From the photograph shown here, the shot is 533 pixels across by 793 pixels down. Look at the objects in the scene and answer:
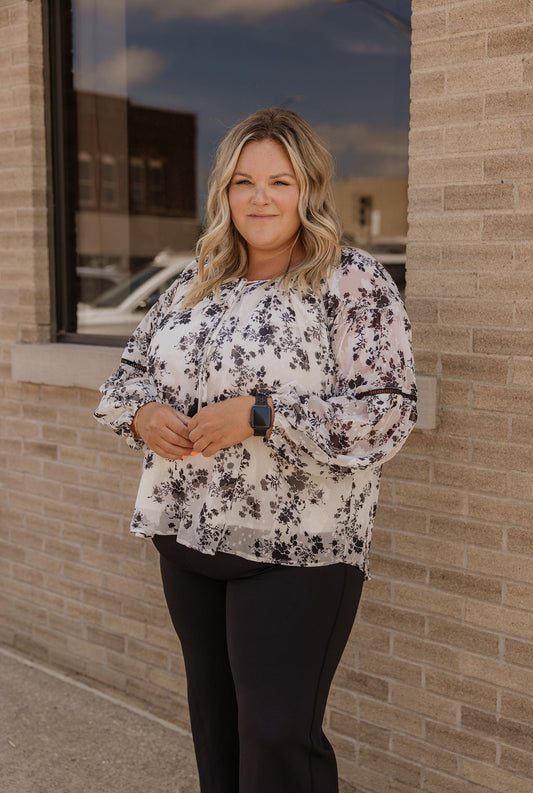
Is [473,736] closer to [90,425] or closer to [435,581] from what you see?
[435,581]

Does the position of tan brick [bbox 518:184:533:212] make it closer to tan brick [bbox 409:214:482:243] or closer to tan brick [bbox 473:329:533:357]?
tan brick [bbox 409:214:482:243]

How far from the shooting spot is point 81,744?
3.54 meters

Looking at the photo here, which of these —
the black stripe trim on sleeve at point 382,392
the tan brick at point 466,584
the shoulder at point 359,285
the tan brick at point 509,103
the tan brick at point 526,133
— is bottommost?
the tan brick at point 466,584

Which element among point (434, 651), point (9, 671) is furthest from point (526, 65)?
point (9, 671)

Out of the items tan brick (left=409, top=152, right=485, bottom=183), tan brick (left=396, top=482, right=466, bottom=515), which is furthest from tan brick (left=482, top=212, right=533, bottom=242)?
tan brick (left=396, top=482, right=466, bottom=515)

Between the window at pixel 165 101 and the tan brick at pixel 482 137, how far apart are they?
2.36 feet

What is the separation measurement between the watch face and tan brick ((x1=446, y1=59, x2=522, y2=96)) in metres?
1.29

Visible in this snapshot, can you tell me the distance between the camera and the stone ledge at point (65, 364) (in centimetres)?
383

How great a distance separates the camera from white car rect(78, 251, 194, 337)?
4.34 m

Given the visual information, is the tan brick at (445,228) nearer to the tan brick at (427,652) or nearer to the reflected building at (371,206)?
the tan brick at (427,652)

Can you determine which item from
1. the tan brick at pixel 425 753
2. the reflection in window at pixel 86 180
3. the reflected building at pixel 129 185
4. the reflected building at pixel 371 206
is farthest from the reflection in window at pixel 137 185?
the tan brick at pixel 425 753

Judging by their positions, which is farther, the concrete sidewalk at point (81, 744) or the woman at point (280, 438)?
the concrete sidewalk at point (81, 744)

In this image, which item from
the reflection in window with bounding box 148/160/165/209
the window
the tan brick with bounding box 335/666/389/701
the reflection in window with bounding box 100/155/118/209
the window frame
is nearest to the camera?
the tan brick with bounding box 335/666/389/701

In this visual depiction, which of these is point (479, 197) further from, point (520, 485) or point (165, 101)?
point (165, 101)
